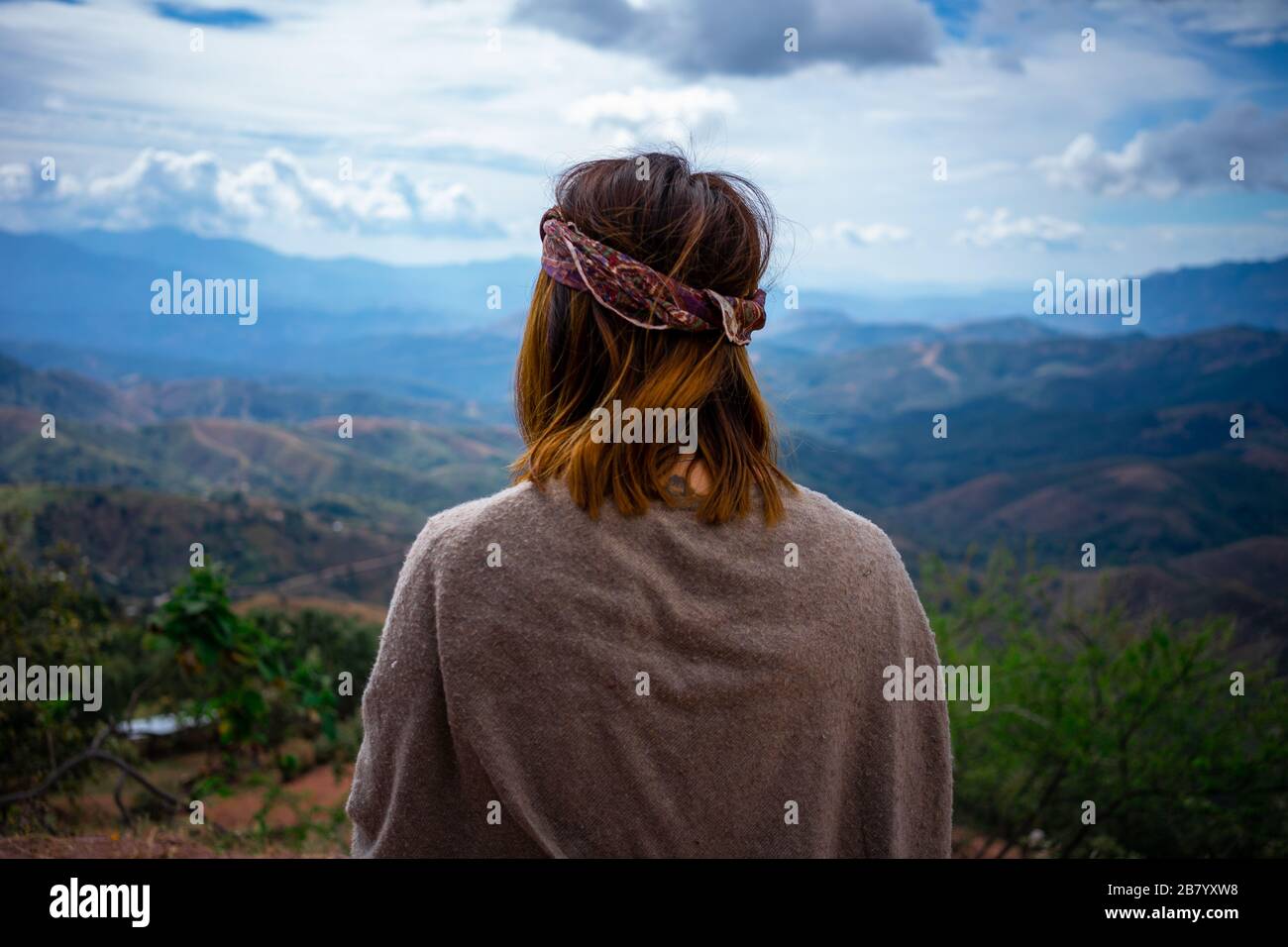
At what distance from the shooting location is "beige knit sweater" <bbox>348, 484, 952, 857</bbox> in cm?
128

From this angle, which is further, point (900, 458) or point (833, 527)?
point (900, 458)

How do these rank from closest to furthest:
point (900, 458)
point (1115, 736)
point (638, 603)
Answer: point (638, 603), point (1115, 736), point (900, 458)

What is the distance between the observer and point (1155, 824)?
681 cm

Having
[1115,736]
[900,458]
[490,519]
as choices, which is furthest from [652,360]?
[900,458]

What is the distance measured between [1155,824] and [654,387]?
23.5 ft

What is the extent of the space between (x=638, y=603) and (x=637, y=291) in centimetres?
44

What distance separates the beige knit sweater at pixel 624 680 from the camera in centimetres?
128

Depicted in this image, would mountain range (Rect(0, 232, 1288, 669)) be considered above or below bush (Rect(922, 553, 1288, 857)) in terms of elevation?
above

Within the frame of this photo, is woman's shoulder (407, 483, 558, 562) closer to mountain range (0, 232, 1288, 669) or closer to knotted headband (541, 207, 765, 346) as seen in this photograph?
mountain range (0, 232, 1288, 669)

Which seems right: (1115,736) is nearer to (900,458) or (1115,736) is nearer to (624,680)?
(624,680)

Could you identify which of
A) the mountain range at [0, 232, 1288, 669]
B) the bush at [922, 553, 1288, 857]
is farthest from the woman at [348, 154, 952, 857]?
the bush at [922, 553, 1288, 857]

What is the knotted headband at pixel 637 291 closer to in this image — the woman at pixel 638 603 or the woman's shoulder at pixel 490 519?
the woman at pixel 638 603

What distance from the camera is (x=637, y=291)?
4.33 feet

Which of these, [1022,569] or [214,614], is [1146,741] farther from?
[214,614]
